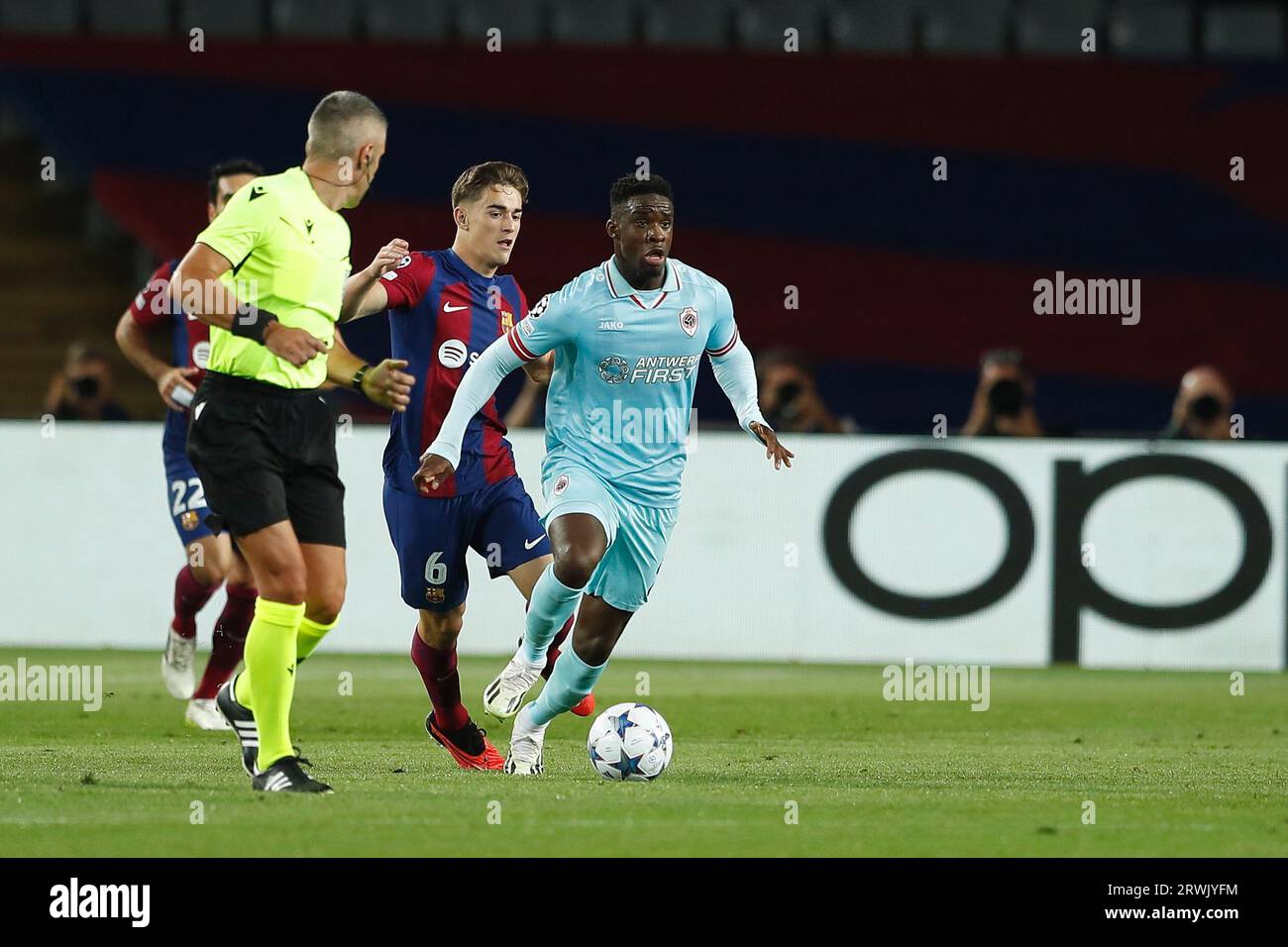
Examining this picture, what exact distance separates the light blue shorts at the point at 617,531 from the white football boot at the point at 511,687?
46 cm

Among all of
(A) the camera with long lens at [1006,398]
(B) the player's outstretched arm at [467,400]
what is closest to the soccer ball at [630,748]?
(B) the player's outstretched arm at [467,400]

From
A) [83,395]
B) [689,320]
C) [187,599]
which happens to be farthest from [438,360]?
[83,395]

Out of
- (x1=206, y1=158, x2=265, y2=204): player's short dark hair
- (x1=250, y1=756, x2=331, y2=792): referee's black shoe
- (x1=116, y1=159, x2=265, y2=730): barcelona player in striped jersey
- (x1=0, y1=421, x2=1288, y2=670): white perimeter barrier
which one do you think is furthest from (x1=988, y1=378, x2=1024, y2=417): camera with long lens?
(x1=250, y1=756, x2=331, y2=792): referee's black shoe

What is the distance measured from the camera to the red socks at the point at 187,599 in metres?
10.3

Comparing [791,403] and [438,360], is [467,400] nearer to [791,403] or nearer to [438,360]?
[438,360]

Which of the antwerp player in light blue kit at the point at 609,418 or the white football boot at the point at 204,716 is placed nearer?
the antwerp player in light blue kit at the point at 609,418

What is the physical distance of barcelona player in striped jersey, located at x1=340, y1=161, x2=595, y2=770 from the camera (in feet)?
25.9

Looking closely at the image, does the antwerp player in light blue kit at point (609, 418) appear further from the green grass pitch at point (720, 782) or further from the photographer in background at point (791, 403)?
the photographer in background at point (791, 403)

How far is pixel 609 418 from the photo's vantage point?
7.48 metres

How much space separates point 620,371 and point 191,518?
364 centimetres

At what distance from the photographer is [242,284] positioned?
654 centimetres

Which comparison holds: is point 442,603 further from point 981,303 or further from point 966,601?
point 981,303
